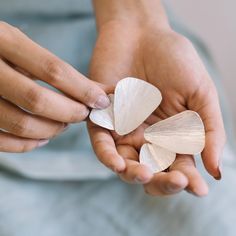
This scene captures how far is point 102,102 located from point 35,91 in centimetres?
8

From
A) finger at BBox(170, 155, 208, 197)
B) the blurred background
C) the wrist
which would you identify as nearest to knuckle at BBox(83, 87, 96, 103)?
finger at BBox(170, 155, 208, 197)

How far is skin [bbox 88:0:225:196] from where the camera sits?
44cm

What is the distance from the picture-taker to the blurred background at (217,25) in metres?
1.05

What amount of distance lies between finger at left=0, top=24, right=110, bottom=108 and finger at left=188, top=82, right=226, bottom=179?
0.39ft

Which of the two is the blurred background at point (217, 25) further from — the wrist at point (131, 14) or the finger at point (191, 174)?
the finger at point (191, 174)

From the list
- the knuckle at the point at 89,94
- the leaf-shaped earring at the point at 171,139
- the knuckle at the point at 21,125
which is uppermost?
the knuckle at the point at 89,94

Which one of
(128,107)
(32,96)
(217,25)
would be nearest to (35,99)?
(32,96)

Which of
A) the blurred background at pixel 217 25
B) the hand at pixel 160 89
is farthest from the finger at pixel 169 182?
the blurred background at pixel 217 25

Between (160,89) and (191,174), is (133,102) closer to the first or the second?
(160,89)

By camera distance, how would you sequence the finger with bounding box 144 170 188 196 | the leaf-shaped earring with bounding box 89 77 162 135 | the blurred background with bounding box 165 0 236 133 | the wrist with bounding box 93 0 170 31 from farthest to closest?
the blurred background with bounding box 165 0 236 133 → the wrist with bounding box 93 0 170 31 → the leaf-shaped earring with bounding box 89 77 162 135 → the finger with bounding box 144 170 188 196

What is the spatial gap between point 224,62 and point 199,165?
1.63 feet

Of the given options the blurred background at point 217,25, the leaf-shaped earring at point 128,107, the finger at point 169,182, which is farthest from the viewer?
the blurred background at point 217,25

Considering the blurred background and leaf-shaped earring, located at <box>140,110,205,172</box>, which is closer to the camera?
leaf-shaped earring, located at <box>140,110,205,172</box>

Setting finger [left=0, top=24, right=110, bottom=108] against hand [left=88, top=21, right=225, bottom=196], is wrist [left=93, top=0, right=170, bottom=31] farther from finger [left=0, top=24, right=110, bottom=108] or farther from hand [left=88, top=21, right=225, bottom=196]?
finger [left=0, top=24, right=110, bottom=108]
